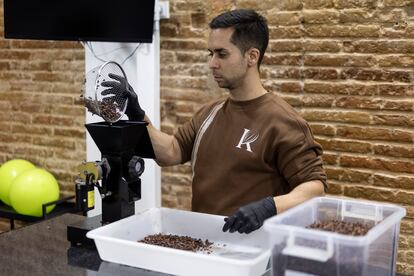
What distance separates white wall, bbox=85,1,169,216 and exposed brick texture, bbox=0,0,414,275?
6cm

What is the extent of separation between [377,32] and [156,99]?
4.58 ft

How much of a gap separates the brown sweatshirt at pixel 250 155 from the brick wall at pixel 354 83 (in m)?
0.91

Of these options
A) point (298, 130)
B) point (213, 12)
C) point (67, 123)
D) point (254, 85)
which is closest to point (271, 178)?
point (298, 130)

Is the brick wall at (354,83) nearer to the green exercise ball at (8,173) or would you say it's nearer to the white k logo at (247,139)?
the white k logo at (247,139)

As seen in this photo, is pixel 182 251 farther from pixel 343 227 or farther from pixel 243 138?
pixel 243 138

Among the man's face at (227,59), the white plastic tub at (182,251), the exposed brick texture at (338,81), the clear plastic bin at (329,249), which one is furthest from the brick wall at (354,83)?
the clear plastic bin at (329,249)

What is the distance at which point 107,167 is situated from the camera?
6.10 feet

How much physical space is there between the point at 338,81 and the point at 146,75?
119cm

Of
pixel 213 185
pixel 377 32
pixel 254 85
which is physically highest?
A: pixel 377 32

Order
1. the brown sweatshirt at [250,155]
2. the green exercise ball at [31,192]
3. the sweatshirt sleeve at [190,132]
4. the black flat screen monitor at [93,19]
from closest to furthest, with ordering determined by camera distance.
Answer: the brown sweatshirt at [250,155], the sweatshirt sleeve at [190,132], the black flat screen monitor at [93,19], the green exercise ball at [31,192]

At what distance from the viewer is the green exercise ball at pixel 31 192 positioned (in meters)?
3.67

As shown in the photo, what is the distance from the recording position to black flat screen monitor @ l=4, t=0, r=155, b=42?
3.27m

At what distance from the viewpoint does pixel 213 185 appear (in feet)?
7.41

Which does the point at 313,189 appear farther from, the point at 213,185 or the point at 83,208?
the point at 83,208
